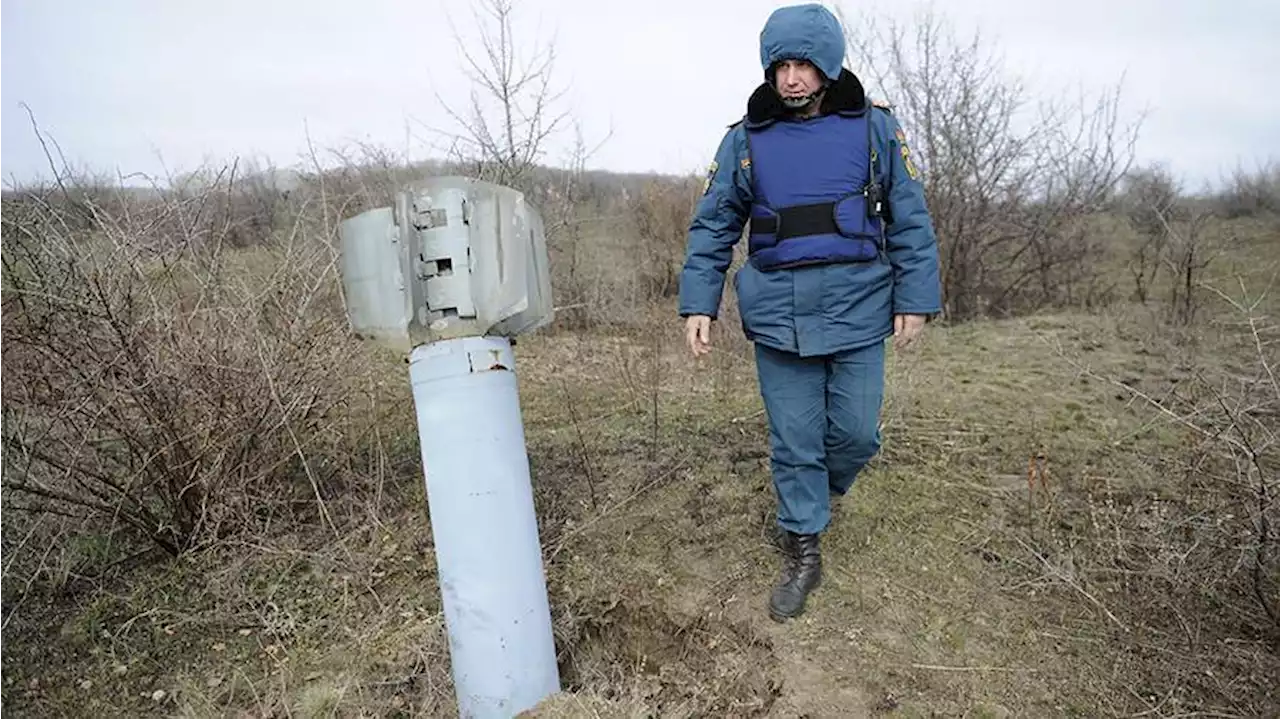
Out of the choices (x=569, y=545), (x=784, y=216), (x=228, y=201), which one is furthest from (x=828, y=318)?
(x=228, y=201)

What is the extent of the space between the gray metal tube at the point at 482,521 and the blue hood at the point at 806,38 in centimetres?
119

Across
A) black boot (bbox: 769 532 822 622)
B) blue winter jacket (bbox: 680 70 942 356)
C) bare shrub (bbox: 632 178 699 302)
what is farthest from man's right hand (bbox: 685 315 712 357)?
bare shrub (bbox: 632 178 699 302)

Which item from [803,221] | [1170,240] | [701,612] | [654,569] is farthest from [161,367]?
[1170,240]

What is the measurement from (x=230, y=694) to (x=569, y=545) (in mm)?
1174

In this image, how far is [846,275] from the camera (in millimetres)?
2555

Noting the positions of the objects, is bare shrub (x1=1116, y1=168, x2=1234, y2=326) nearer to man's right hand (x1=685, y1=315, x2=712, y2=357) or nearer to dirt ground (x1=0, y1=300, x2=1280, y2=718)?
dirt ground (x1=0, y1=300, x2=1280, y2=718)

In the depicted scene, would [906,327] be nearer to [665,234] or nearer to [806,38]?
[806,38]

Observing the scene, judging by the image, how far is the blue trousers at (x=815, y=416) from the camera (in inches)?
106

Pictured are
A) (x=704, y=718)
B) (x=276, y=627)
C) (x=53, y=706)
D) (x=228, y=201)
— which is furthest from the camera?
(x=228, y=201)

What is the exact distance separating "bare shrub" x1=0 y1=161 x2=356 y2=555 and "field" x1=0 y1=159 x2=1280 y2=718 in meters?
0.02

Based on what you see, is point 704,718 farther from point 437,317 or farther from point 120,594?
point 120,594

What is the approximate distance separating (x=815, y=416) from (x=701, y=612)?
2.36 ft

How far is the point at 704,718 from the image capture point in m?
2.25

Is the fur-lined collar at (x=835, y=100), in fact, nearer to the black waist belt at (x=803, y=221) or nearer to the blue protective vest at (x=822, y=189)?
the blue protective vest at (x=822, y=189)
